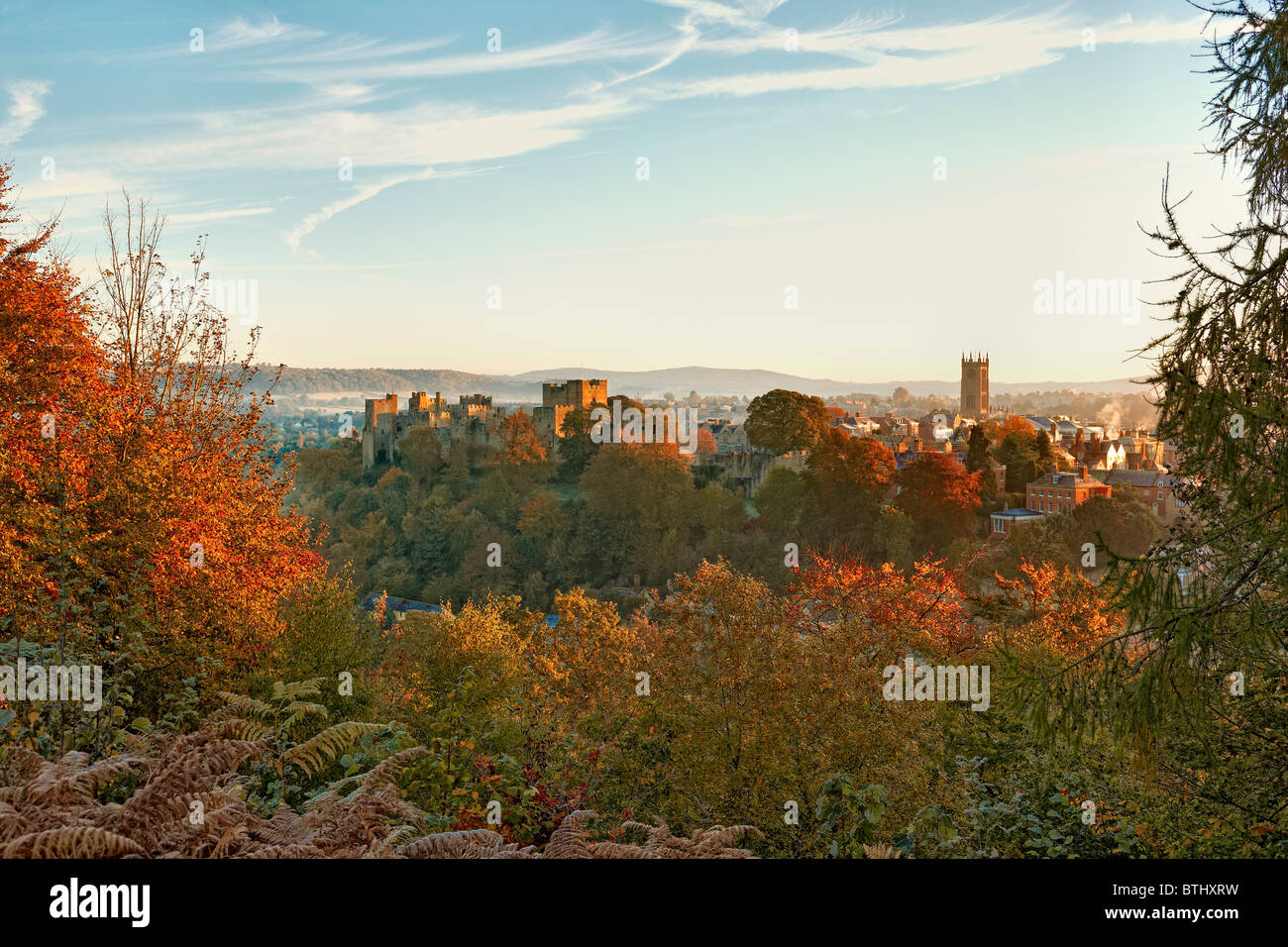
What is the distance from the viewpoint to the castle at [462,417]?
60969 millimetres

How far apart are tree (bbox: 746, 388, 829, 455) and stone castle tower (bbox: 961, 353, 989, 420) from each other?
3214 cm

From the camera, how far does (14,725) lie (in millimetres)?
4422

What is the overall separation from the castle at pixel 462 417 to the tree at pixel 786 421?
14798mm

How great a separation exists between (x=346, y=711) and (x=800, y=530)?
3595cm

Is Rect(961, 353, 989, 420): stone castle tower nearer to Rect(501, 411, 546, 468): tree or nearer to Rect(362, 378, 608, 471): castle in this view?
Rect(362, 378, 608, 471): castle

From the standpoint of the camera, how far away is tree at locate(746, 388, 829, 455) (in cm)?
4988

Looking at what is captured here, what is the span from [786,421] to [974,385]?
36.8 m

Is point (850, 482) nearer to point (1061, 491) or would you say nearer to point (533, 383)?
point (1061, 491)

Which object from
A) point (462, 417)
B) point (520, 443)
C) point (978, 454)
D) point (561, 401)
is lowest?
point (978, 454)

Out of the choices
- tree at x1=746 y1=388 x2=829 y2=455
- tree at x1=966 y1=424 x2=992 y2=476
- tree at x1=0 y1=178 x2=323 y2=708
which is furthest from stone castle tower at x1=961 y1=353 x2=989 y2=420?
tree at x1=0 y1=178 x2=323 y2=708

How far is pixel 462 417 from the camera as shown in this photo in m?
62.0

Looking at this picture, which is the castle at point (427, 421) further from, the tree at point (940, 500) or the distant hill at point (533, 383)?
the tree at point (940, 500)

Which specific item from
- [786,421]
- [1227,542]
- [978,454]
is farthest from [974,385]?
[1227,542]
